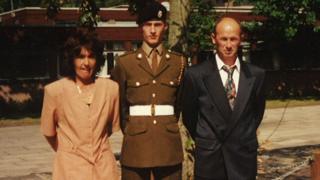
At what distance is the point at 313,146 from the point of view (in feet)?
41.2

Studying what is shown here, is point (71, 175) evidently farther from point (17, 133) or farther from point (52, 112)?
point (17, 133)

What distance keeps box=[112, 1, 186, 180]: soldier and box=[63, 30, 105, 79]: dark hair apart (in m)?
0.49

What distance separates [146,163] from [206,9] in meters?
6.84

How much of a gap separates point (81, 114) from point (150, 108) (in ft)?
2.14

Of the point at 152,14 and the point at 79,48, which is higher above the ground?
the point at 152,14

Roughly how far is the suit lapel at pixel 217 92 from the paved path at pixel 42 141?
4.28 m

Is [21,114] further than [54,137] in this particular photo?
Yes

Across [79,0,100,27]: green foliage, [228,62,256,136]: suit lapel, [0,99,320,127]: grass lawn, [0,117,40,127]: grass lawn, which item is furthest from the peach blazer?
[0,117,40,127]: grass lawn

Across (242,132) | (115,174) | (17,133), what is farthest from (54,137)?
(17,133)

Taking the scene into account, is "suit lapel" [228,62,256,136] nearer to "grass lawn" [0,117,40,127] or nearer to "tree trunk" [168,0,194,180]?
"tree trunk" [168,0,194,180]

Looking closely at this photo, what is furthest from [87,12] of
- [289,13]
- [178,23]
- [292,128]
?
[289,13]

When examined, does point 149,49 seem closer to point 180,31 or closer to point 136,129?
point 136,129

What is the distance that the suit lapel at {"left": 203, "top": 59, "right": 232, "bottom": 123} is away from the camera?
3939 millimetres

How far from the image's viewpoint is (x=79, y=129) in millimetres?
4094
